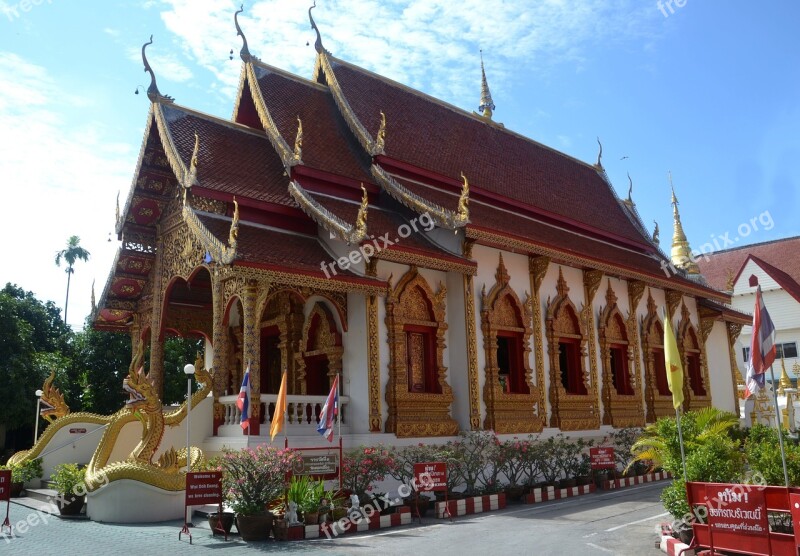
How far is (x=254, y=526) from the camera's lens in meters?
8.37

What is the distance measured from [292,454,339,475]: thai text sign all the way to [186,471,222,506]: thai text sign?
97 centimetres

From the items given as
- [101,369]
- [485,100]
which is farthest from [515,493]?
[101,369]

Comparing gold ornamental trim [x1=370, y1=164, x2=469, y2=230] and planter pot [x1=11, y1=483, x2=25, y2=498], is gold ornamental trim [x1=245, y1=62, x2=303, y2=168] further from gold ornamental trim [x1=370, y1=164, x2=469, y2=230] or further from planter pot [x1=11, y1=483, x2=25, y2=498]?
planter pot [x1=11, y1=483, x2=25, y2=498]

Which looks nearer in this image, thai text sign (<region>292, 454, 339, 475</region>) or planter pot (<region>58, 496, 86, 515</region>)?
thai text sign (<region>292, 454, 339, 475</region>)

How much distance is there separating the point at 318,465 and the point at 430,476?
1.50m

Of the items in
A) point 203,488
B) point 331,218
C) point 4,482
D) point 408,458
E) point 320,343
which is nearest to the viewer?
point 203,488

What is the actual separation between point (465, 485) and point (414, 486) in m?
2.33

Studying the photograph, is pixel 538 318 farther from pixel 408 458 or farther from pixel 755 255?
pixel 755 255

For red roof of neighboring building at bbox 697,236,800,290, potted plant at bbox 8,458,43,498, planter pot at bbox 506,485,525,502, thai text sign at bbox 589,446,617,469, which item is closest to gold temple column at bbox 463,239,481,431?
planter pot at bbox 506,485,525,502

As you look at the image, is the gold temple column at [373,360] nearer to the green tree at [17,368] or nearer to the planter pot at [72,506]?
the planter pot at [72,506]

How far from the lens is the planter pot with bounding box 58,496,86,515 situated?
10.3 m

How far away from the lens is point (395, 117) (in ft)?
52.9

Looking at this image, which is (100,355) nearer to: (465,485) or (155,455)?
(155,455)

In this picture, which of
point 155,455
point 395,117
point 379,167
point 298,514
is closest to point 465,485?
point 298,514
